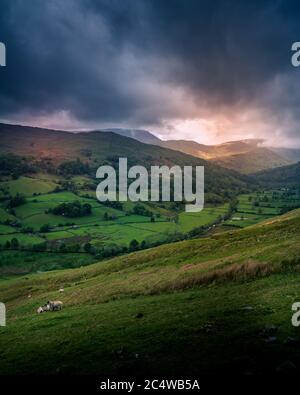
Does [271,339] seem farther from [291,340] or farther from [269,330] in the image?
[269,330]

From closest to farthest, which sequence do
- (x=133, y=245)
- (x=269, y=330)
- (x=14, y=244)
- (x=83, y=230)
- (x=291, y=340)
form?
(x=291, y=340) < (x=269, y=330) < (x=133, y=245) < (x=14, y=244) < (x=83, y=230)

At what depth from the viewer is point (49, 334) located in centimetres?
2758

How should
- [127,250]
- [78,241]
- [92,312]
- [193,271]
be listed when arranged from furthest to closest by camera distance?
[78,241] < [127,250] < [193,271] < [92,312]

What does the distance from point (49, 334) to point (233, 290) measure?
1459cm

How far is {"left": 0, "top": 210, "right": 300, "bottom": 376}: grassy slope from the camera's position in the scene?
59.2 feet

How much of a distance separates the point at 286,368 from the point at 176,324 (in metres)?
9.12

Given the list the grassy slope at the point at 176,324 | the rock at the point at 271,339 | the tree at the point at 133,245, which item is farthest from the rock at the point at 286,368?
the tree at the point at 133,245

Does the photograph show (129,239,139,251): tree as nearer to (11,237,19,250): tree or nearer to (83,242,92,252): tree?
(83,242,92,252): tree

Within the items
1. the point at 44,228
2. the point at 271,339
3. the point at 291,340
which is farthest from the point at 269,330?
the point at 44,228

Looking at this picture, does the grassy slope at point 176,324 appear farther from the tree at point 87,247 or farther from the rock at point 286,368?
the tree at point 87,247

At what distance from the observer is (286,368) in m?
15.2

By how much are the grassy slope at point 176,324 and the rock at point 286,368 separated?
0.52 metres
